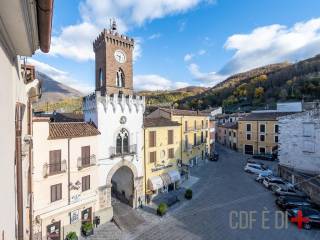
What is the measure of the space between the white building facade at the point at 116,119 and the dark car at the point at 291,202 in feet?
52.5

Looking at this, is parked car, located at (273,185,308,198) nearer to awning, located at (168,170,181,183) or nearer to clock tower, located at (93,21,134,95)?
awning, located at (168,170,181,183)

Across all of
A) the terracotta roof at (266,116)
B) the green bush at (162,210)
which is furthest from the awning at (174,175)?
the terracotta roof at (266,116)

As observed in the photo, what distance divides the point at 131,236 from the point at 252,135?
40.9 m

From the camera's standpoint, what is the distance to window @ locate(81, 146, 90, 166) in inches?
802

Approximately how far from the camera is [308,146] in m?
31.4

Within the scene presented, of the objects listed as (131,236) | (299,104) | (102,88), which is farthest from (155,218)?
(299,104)

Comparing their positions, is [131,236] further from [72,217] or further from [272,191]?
[272,191]

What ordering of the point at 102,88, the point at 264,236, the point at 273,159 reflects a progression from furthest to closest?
the point at 273,159 < the point at 102,88 < the point at 264,236

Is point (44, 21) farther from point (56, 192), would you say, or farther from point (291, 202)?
point (291, 202)

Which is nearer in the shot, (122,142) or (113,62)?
(122,142)

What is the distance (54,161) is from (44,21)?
17.4 meters

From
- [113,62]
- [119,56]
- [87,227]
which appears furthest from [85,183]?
[119,56]

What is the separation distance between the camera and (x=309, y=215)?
20984 mm

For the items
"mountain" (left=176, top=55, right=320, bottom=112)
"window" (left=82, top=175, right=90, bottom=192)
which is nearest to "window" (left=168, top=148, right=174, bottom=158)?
"window" (left=82, top=175, right=90, bottom=192)
